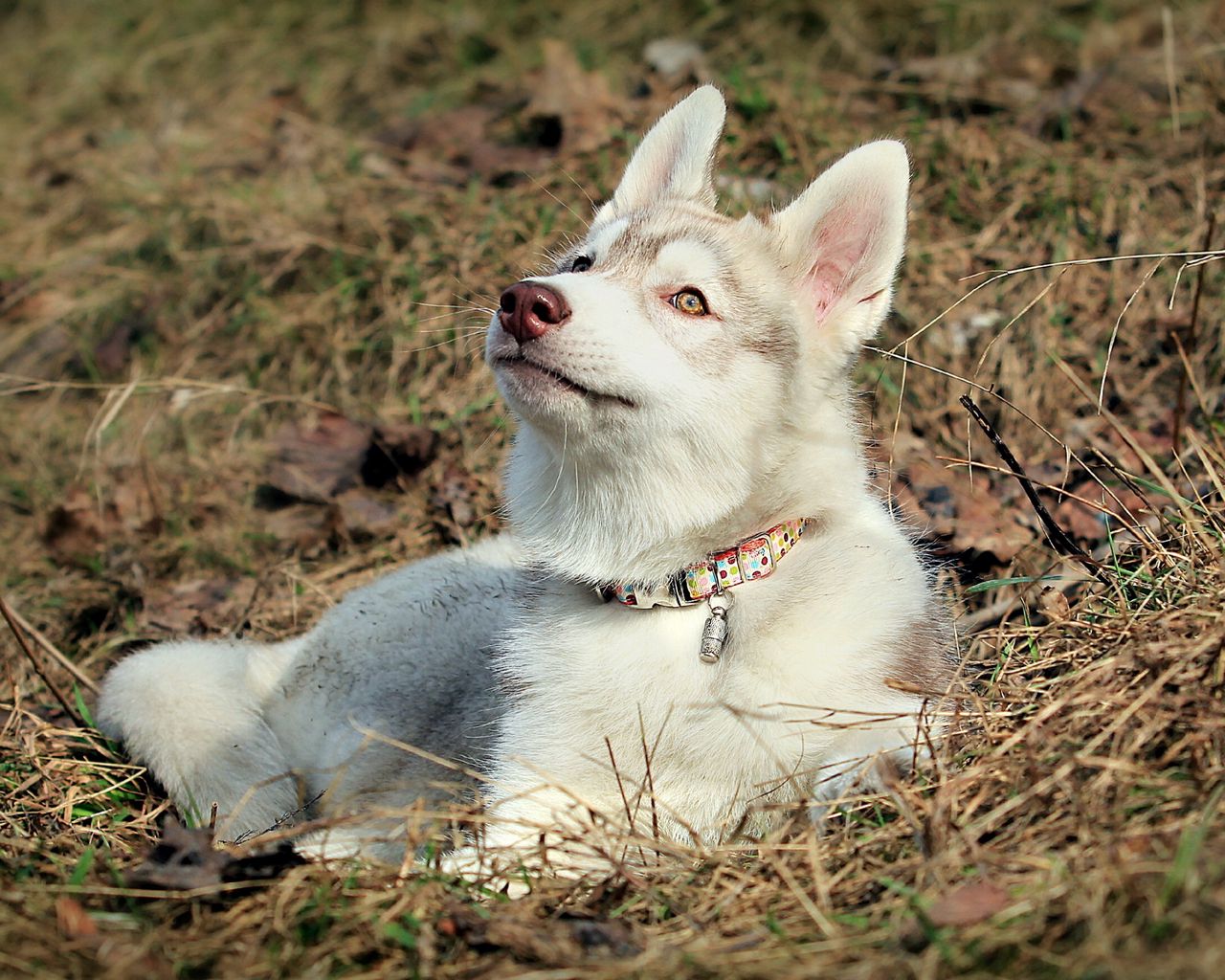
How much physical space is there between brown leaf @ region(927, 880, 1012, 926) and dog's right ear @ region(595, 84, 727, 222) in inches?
84.9

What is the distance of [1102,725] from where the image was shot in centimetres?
246

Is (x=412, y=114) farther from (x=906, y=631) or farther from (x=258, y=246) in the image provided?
(x=906, y=631)

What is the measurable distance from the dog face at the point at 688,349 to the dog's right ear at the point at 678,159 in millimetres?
256

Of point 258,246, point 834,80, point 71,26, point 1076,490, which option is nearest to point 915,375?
point 1076,490

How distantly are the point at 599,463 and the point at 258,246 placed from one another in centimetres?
356

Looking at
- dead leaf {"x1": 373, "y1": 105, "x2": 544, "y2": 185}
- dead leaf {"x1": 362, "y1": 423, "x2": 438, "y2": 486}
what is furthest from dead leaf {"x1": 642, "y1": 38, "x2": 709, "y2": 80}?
dead leaf {"x1": 362, "y1": 423, "x2": 438, "y2": 486}

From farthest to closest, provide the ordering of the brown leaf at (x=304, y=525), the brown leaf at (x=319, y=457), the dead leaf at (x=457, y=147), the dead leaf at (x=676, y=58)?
the dead leaf at (x=676, y=58)
the dead leaf at (x=457, y=147)
the brown leaf at (x=319, y=457)
the brown leaf at (x=304, y=525)

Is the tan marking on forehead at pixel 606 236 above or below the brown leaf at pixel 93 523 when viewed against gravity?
above

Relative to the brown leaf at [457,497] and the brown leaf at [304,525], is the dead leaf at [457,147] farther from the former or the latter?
the brown leaf at [304,525]

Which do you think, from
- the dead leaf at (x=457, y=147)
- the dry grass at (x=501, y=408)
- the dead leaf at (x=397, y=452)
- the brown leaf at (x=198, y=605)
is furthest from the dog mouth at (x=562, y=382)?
the dead leaf at (x=457, y=147)

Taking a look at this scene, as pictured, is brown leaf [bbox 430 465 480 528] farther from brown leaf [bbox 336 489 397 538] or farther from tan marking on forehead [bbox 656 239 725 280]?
tan marking on forehead [bbox 656 239 725 280]

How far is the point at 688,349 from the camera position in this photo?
289 centimetres

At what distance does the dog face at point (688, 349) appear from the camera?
2777 millimetres

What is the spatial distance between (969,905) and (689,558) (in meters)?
1.11
